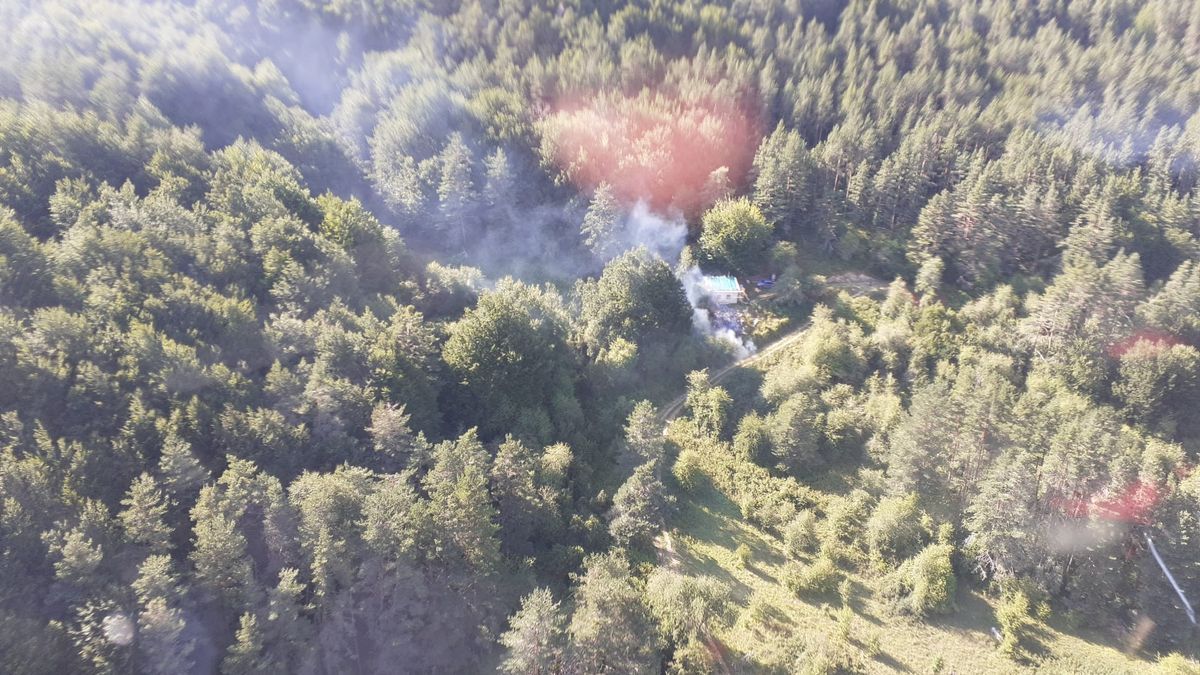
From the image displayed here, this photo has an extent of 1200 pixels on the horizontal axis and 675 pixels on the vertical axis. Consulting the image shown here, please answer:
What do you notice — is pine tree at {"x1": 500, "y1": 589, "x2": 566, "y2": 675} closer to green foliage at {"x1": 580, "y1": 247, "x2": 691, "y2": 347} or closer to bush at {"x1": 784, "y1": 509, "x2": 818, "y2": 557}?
bush at {"x1": 784, "y1": 509, "x2": 818, "y2": 557}

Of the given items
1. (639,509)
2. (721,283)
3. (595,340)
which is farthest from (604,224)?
(639,509)

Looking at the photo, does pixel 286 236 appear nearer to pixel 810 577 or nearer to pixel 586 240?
pixel 586 240

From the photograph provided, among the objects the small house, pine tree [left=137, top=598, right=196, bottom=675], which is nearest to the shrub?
the small house

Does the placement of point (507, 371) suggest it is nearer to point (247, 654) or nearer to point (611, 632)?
point (611, 632)

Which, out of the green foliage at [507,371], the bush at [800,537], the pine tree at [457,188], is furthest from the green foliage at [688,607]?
the pine tree at [457,188]

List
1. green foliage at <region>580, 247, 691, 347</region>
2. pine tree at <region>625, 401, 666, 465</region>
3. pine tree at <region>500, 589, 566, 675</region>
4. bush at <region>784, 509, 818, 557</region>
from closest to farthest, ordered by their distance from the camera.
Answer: pine tree at <region>500, 589, 566, 675</region>, bush at <region>784, 509, 818, 557</region>, pine tree at <region>625, 401, 666, 465</region>, green foliage at <region>580, 247, 691, 347</region>

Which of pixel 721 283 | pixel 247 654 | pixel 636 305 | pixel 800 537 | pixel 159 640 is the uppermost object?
pixel 636 305
